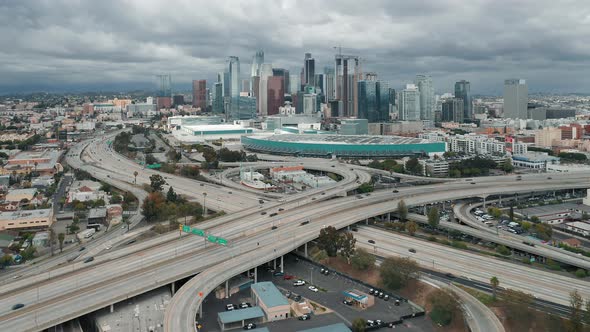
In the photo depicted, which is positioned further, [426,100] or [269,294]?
[426,100]

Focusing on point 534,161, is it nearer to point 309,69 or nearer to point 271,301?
point 271,301

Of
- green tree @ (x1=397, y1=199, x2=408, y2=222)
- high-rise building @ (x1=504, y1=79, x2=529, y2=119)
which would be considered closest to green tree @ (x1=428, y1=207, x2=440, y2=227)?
green tree @ (x1=397, y1=199, x2=408, y2=222)

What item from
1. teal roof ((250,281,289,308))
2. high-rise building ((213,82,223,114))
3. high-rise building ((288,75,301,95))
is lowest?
teal roof ((250,281,289,308))

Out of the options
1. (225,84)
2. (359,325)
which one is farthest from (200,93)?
(359,325)

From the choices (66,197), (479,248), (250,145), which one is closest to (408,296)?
(479,248)

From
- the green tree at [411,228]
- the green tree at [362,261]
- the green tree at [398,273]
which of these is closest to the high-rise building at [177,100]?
the green tree at [411,228]

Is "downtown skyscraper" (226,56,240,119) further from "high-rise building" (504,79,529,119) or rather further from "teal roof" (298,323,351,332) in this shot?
"teal roof" (298,323,351,332)

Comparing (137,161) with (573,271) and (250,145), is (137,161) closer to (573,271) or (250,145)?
(250,145)
